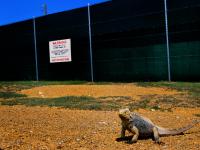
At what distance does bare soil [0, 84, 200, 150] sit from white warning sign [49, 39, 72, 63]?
58.5ft

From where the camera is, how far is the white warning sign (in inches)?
1282

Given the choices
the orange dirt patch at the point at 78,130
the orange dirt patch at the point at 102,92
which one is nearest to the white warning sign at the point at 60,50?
the orange dirt patch at the point at 102,92

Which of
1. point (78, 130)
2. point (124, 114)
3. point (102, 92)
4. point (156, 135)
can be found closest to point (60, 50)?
point (102, 92)

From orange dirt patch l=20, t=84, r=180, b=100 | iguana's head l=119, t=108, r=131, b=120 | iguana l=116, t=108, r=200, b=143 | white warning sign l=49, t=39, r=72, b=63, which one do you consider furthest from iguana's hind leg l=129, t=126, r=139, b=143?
white warning sign l=49, t=39, r=72, b=63

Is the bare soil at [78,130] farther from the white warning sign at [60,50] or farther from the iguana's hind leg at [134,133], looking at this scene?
the white warning sign at [60,50]

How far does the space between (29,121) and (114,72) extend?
58.5 feet

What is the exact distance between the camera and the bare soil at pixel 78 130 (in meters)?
8.16

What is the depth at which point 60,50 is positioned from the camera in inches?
1298

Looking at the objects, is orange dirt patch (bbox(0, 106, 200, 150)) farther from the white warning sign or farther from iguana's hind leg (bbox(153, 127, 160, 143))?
the white warning sign

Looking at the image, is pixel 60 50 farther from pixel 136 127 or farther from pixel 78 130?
pixel 136 127

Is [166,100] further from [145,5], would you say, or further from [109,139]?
[145,5]

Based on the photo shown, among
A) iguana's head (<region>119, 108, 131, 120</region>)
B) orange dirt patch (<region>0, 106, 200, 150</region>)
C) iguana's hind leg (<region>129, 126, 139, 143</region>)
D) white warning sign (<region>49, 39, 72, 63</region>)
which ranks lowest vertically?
orange dirt patch (<region>0, 106, 200, 150</region>)

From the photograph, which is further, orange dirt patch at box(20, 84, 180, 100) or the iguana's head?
orange dirt patch at box(20, 84, 180, 100)

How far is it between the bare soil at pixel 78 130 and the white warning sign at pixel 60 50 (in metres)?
17.8
